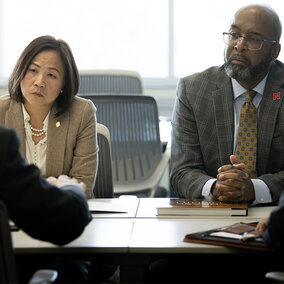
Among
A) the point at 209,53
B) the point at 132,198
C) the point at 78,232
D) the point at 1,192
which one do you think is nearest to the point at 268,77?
the point at 132,198

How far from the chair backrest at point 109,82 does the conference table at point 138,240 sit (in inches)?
116

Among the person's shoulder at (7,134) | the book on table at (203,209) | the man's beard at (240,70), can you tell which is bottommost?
the book on table at (203,209)

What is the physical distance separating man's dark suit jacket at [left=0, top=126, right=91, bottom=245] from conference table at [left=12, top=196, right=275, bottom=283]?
15cm

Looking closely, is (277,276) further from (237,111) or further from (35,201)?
(237,111)

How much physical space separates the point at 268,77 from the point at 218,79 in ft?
0.85

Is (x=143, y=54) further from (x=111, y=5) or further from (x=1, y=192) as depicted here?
(x=1, y=192)

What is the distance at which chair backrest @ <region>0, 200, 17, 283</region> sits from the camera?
1.53 metres

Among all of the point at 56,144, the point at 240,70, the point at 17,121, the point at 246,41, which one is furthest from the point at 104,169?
the point at 246,41

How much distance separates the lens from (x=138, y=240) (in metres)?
2.09

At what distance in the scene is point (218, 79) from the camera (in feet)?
10.4

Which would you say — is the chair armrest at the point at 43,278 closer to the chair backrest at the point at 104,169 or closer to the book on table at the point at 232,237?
the book on table at the point at 232,237

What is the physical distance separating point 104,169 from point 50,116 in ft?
1.38

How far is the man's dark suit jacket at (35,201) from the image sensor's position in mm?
1623

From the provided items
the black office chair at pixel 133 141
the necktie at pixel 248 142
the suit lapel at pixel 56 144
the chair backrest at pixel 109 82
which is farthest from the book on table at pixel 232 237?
the chair backrest at pixel 109 82
